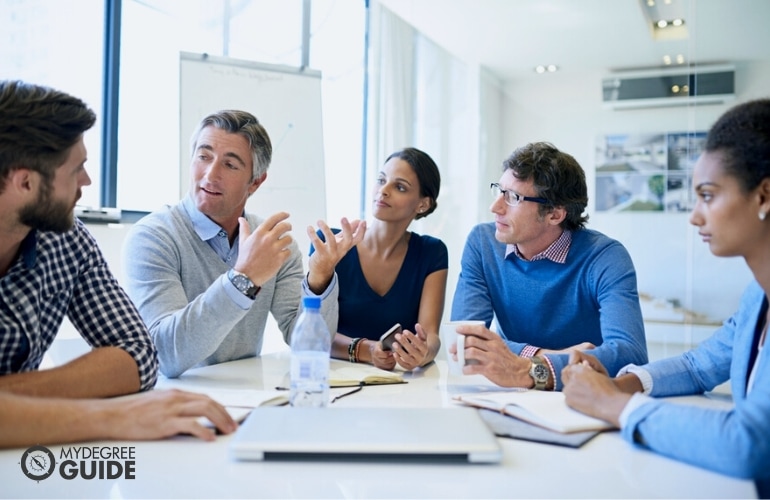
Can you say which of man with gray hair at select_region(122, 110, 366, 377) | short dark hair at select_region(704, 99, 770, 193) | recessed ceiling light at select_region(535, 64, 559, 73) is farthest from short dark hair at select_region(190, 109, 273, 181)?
recessed ceiling light at select_region(535, 64, 559, 73)

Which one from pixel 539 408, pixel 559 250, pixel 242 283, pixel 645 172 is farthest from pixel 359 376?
pixel 645 172

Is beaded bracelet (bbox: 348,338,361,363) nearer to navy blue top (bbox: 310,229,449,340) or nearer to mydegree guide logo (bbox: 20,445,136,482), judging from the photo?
navy blue top (bbox: 310,229,449,340)

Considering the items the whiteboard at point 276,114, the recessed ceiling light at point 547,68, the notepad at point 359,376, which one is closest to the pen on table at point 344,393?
the notepad at point 359,376

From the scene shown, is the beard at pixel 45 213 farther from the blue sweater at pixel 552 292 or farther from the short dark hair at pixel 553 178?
the short dark hair at pixel 553 178

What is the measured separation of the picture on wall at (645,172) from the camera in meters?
4.19

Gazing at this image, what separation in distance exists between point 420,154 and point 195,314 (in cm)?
126

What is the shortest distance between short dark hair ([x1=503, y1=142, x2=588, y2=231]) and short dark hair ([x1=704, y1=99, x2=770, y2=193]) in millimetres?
902

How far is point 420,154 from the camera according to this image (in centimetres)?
256

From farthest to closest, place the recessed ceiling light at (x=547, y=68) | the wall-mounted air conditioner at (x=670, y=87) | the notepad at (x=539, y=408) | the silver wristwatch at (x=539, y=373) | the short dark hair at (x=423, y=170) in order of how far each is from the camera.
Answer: the recessed ceiling light at (x=547, y=68) < the wall-mounted air conditioner at (x=670, y=87) < the short dark hair at (x=423, y=170) < the silver wristwatch at (x=539, y=373) < the notepad at (x=539, y=408)

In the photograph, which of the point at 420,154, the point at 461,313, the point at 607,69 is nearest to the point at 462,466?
the point at 461,313

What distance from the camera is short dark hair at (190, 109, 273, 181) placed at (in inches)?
80.7

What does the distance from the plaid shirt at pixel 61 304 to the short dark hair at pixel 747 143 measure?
3.95ft

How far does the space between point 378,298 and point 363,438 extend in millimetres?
1372

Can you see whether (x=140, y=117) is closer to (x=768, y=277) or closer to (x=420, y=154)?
(x=420, y=154)
